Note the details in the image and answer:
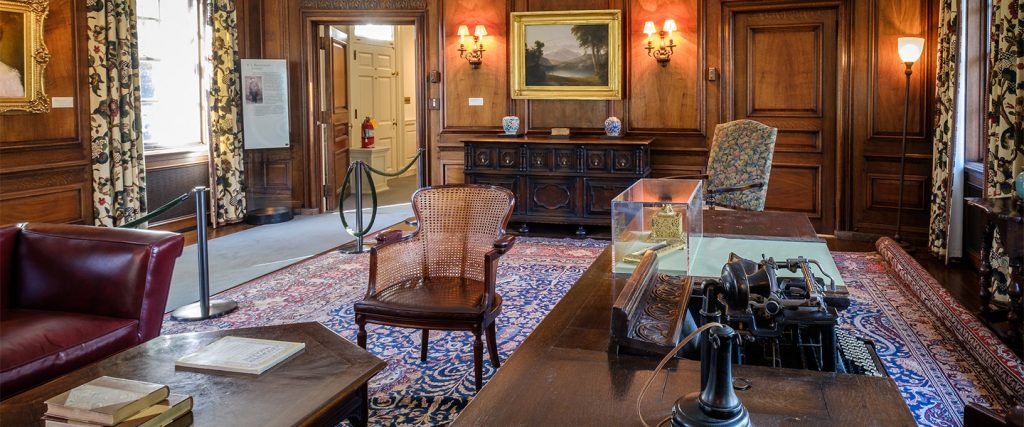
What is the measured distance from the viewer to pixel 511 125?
7.65 m

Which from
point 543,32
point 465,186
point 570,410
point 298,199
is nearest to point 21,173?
point 298,199

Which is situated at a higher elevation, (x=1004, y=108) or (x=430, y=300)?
(x=1004, y=108)

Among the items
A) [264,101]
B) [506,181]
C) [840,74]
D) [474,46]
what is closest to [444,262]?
[506,181]

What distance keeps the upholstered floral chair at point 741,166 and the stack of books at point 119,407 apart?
14.0ft

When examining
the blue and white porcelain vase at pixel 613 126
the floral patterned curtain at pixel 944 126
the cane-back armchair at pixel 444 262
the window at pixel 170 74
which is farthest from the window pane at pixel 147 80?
the floral patterned curtain at pixel 944 126

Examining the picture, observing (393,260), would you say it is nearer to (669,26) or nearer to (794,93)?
(669,26)

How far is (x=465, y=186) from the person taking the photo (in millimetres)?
3906

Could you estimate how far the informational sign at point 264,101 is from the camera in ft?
26.8

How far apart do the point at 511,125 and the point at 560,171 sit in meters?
0.76

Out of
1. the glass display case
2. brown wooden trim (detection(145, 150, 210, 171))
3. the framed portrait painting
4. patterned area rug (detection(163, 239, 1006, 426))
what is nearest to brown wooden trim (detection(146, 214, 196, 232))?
brown wooden trim (detection(145, 150, 210, 171))

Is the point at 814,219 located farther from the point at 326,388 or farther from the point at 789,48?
the point at 326,388

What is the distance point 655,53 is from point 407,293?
4679 mm

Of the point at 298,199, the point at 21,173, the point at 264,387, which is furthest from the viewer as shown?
the point at 298,199

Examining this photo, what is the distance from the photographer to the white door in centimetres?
1037
